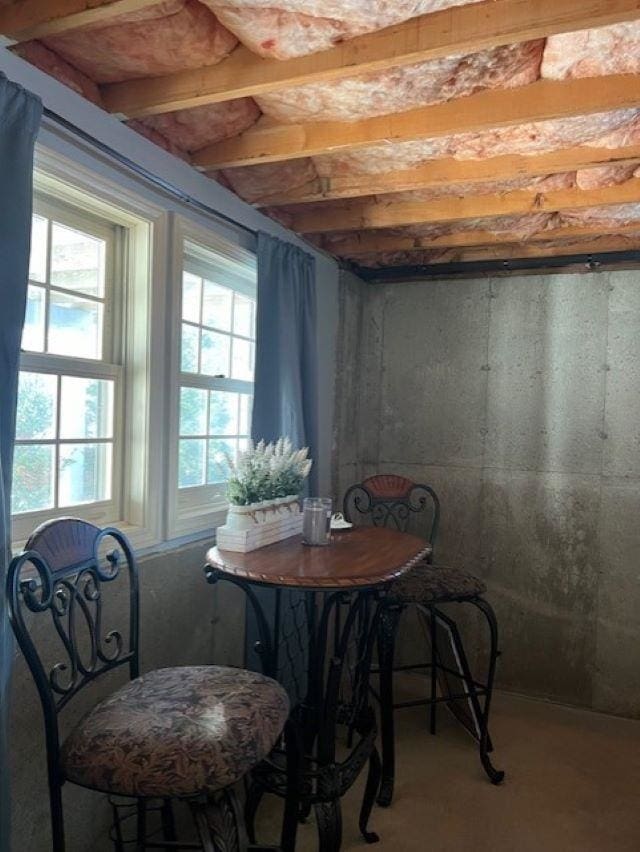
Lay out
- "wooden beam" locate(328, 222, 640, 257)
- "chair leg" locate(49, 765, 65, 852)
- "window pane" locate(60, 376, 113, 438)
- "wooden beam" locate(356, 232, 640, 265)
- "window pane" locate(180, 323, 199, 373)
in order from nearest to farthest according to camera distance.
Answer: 1. "chair leg" locate(49, 765, 65, 852)
2. "window pane" locate(60, 376, 113, 438)
3. "window pane" locate(180, 323, 199, 373)
4. "wooden beam" locate(328, 222, 640, 257)
5. "wooden beam" locate(356, 232, 640, 265)

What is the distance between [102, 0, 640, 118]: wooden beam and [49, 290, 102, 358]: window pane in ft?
2.06

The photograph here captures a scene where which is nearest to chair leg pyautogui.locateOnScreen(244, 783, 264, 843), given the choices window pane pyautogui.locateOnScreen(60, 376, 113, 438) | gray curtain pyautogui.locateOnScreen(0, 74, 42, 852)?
gray curtain pyautogui.locateOnScreen(0, 74, 42, 852)

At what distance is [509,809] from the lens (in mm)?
2434

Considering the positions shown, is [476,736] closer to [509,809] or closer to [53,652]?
[509,809]

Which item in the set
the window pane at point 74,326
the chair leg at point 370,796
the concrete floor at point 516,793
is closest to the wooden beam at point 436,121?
the window pane at point 74,326

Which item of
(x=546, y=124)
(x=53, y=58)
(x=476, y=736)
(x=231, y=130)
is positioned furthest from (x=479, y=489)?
(x=53, y=58)

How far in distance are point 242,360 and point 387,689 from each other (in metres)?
1.60

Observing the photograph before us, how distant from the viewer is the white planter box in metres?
2.12

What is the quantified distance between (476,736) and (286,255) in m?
2.45

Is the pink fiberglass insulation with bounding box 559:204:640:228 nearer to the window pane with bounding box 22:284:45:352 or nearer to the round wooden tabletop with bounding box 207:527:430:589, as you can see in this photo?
the round wooden tabletop with bounding box 207:527:430:589

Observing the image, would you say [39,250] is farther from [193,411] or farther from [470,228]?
[470,228]

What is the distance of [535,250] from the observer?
134 inches

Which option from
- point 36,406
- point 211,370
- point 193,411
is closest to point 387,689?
point 193,411

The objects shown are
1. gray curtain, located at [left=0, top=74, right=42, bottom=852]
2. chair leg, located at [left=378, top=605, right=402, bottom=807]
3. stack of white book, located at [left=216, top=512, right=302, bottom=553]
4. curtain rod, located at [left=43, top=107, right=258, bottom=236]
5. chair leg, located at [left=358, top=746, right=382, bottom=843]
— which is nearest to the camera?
gray curtain, located at [left=0, top=74, right=42, bottom=852]
